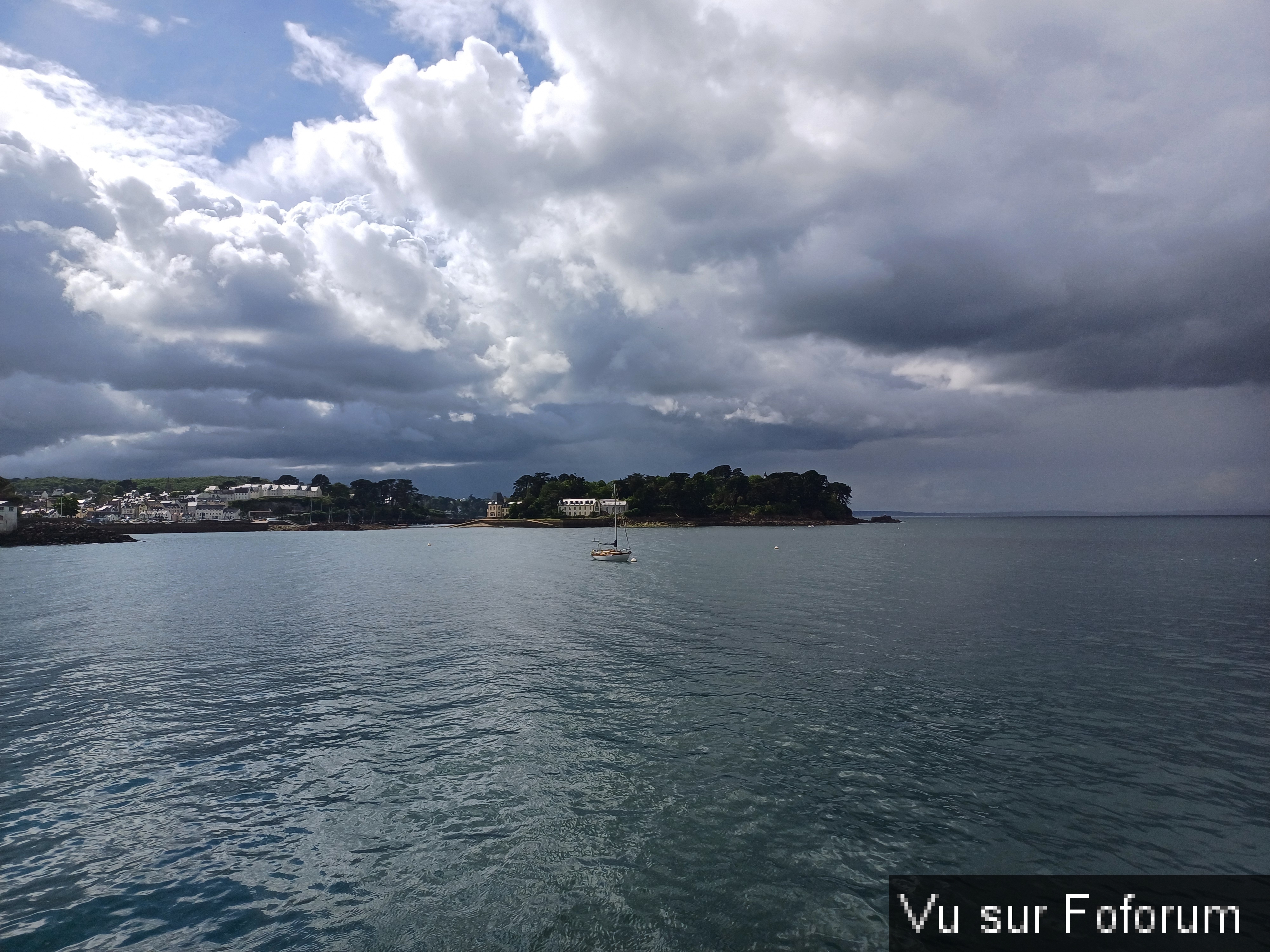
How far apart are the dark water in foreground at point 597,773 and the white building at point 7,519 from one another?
169 metres

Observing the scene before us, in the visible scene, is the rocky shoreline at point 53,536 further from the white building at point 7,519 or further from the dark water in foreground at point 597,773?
the dark water in foreground at point 597,773

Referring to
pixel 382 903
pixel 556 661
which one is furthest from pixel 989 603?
pixel 382 903

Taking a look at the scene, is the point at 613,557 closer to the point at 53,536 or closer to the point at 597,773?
the point at 597,773

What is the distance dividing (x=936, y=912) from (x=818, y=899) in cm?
230

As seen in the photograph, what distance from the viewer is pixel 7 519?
164375 mm

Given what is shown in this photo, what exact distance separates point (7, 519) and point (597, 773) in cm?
21907

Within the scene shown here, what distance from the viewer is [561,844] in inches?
576

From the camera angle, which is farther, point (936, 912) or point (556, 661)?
point (556, 661)

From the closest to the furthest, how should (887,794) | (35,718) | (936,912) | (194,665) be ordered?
(936,912), (887,794), (35,718), (194,665)

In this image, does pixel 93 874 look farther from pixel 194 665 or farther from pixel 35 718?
pixel 194 665

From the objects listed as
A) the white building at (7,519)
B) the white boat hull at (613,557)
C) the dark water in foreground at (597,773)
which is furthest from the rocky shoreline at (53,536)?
the dark water in foreground at (597,773)

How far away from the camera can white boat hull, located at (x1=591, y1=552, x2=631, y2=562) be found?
98.2m

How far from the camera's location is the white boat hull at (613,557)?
98.2 meters

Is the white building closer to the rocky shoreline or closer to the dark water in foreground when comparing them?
the rocky shoreline
